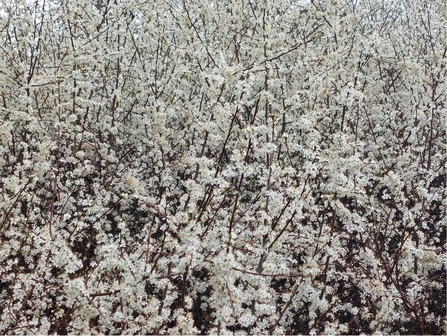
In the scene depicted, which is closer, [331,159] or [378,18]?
[331,159]

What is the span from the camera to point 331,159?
4629 millimetres

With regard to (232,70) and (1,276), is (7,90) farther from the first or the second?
(232,70)

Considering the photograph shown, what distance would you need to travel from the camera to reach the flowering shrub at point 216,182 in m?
4.17

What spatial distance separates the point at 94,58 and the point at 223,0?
3.05 metres

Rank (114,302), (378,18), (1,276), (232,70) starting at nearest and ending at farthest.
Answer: (232,70) < (114,302) < (1,276) < (378,18)

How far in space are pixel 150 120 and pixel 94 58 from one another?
4.28 feet

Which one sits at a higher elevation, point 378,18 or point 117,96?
point 378,18

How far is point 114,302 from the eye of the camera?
4.57 metres

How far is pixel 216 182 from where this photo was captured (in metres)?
3.87

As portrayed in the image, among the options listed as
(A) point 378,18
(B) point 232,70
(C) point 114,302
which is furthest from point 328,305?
(A) point 378,18

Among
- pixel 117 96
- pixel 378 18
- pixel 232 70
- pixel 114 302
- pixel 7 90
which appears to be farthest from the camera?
pixel 378 18

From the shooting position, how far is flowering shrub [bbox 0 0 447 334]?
13.7ft

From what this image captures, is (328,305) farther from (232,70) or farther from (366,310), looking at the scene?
(232,70)

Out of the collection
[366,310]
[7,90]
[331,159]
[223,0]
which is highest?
[223,0]
